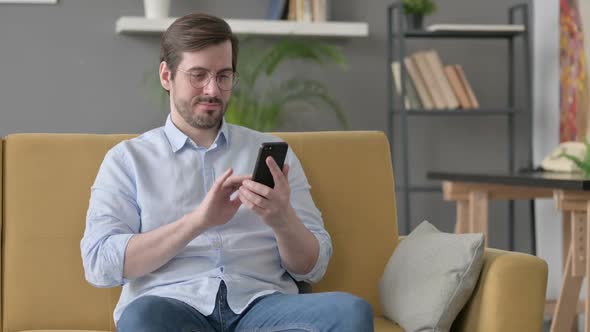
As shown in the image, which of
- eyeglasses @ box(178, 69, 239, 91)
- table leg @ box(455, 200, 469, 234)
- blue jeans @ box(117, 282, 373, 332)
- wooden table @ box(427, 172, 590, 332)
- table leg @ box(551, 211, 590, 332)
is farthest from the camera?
table leg @ box(455, 200, 469, 234)

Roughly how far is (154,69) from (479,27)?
154 centimetres

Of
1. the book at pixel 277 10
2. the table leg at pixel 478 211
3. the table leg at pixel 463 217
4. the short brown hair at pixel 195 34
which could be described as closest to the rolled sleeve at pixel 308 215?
the short brown hair at pixel 195 34

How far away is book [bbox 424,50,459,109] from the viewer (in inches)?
181

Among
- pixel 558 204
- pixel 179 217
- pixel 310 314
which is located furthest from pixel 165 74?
pixel 558 204

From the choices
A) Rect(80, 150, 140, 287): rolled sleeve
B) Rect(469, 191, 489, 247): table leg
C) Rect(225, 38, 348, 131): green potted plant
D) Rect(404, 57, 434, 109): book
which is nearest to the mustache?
Rect(80, 150, 140, 287): rolled sleeve

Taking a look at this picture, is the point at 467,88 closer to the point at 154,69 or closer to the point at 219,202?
the point at 154,69

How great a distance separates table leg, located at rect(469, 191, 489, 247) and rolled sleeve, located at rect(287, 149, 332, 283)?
1645mm

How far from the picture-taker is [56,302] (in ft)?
7.59

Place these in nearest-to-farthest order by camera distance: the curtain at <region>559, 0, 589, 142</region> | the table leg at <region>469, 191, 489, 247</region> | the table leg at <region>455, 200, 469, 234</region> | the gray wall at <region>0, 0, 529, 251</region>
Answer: the table leg at <region>469, 191, 489, 247</region>
the table leg at <region>455, 200, 469, 234</region>
the curtain at <region>559, 0, 589, 142</region>
the gray wall at <region>0, 0, 529, 251</region>

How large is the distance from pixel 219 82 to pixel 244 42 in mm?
2465

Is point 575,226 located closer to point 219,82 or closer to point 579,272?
point 579,272

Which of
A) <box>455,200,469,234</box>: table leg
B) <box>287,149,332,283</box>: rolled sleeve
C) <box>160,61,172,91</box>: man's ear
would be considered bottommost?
<box>455,200,469,234</box>: table leg

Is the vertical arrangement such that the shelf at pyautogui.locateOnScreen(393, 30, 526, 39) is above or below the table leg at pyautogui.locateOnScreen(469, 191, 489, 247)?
above

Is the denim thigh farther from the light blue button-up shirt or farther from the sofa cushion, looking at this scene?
the sofa cushion
